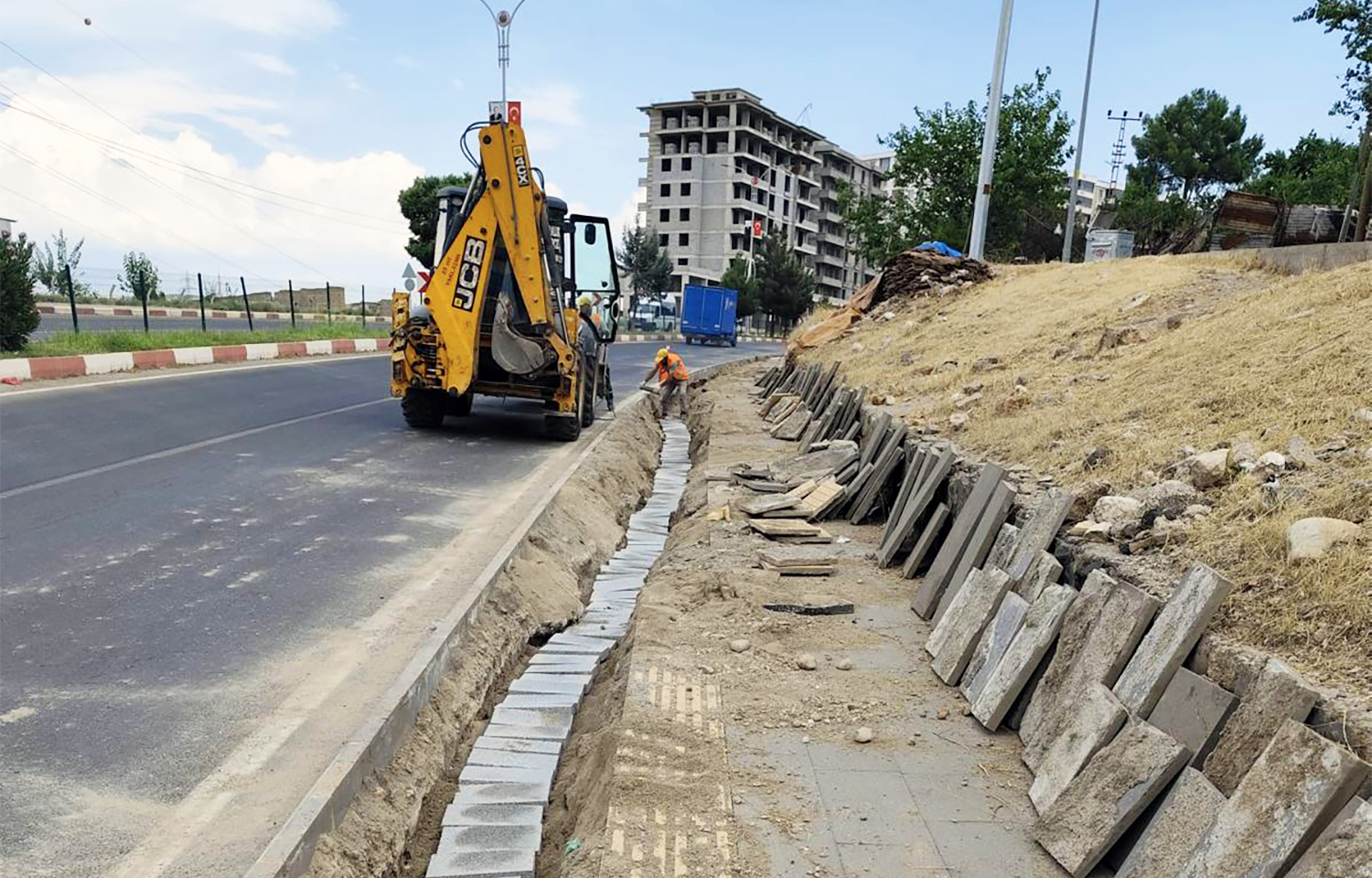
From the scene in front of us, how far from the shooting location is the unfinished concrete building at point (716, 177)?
79.7m

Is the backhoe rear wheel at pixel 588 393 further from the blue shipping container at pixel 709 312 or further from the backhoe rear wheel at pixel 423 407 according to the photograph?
the blue shipping container at pixel 709 312

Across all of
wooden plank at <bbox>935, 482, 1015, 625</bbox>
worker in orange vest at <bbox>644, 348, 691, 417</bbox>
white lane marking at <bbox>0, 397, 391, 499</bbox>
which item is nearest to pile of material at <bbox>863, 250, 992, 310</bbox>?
worker in orange vest at <bbox>644, 348, 691, 417</bbox>

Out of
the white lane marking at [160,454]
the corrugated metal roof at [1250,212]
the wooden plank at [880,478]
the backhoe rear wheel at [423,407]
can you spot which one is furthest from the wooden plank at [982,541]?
the corrugated metal roof at [1250,212]

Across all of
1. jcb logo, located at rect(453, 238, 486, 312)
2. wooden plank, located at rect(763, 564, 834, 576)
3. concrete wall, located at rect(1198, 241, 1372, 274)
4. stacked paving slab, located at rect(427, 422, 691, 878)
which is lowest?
stacked paving slab, located at rect(427, 422, 691, 878)

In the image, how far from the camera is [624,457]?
38.4ft

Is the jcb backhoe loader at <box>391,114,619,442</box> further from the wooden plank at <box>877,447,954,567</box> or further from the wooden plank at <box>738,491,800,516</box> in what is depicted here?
the wooden plank at <box>877,447,954,567</box>

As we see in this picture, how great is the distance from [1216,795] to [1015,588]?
6.29ft

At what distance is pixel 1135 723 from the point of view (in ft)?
10.5

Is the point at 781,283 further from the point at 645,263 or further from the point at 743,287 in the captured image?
the point at 645,263

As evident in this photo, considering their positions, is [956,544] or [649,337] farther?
[649,337]

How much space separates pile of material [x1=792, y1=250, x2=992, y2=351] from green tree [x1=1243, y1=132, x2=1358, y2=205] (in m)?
9.55

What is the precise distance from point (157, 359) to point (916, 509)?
14.7 m

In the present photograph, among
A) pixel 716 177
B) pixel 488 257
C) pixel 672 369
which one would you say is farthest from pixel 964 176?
pixel 716 177

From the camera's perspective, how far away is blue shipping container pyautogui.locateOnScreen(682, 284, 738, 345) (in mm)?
44312
